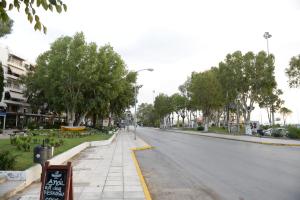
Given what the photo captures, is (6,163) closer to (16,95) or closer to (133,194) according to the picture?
(133,194)

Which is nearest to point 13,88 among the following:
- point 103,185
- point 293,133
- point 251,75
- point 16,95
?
point 16,95

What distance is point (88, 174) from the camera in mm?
12781

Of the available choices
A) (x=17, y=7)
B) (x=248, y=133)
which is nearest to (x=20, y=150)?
(x=17, y=7)

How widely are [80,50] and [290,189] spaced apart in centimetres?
4784

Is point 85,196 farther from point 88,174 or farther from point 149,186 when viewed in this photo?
point 88,174

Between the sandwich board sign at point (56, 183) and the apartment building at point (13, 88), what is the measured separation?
223ft

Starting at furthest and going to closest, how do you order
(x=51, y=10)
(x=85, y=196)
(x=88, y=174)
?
(x=88, y=174) → (x=85, y=196) → (x=51, y=10)

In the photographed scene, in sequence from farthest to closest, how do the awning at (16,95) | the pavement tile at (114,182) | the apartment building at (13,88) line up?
1. the awning at (16,95)
2. the apartment building at (13,88)
3. the pavement tile at (114,182)

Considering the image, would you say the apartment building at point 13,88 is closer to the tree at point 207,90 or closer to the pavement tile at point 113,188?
the tree at point 207,90

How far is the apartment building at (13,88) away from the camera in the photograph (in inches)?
2931

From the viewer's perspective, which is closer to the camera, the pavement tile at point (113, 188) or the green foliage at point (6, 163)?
the pavement tile at point (113, 188)

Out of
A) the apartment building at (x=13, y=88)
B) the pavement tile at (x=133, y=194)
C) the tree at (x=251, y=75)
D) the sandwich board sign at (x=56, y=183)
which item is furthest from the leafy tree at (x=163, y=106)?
the sandwich board sign at (x=56, y=183)

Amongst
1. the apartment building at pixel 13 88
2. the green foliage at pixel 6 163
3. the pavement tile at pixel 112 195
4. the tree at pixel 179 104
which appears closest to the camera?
the pavement tile at pixel 112 195

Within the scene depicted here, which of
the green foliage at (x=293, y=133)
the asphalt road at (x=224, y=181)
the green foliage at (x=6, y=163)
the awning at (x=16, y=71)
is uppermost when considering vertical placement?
the awning at (x=16, y=71)
